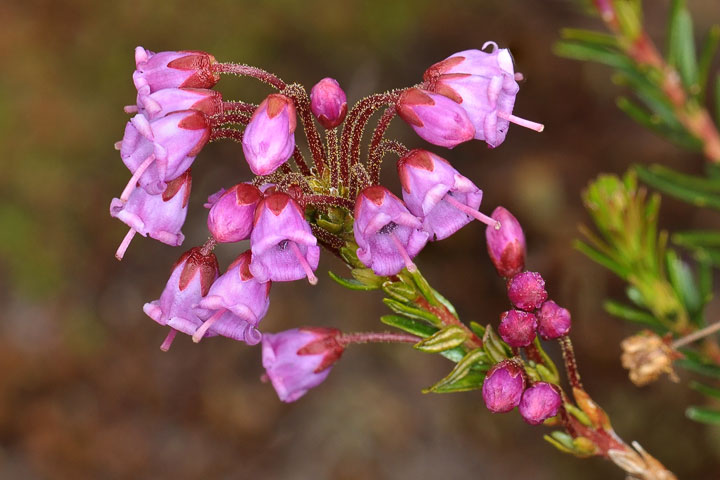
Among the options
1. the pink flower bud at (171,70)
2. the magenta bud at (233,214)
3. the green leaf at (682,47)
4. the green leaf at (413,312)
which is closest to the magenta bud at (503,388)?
the green leaf at (413,312)

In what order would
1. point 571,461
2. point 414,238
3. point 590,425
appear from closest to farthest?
point 414,238
point 590,425
point 571,461

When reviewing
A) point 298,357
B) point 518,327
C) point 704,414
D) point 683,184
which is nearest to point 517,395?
point 518,327

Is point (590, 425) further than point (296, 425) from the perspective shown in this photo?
No

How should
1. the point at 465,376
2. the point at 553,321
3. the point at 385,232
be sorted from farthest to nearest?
the point at 465,376, the point at 553,321, the point at 385,232

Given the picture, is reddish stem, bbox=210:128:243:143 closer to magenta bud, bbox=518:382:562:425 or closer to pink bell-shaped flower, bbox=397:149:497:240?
pink bell-shaped flower, bbox=397:149:497:240

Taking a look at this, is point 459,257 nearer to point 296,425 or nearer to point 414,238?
point 296,425

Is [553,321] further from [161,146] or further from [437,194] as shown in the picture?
[161,146]

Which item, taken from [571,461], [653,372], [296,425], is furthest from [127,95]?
[653,372]
